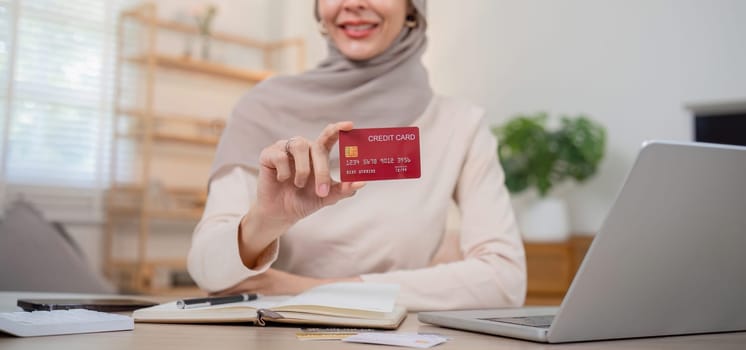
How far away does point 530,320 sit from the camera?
2.70ft

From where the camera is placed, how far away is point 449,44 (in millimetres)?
4387

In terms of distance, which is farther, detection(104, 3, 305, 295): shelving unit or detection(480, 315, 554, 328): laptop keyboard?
detection(104, 3, 305, 295): shelving unit

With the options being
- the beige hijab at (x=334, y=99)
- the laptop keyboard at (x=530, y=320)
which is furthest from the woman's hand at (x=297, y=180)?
the beige hijab at (x=334, y=99)

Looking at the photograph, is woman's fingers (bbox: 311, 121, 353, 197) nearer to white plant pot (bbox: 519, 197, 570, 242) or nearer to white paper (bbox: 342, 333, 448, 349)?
white paper (bbox: 342, 333, 448, 349)

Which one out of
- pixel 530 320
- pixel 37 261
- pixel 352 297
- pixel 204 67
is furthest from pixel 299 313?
pixel 204 67

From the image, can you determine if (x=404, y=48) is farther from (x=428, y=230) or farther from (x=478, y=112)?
(x=428, y=230)

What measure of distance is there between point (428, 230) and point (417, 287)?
0.79ft

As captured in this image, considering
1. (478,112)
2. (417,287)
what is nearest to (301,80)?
(478,112)

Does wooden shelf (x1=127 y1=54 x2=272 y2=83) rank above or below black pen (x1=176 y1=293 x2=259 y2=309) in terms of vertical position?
above

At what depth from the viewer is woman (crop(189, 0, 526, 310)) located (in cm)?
124

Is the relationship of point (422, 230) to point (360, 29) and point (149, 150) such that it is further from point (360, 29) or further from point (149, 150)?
point (149, 150)

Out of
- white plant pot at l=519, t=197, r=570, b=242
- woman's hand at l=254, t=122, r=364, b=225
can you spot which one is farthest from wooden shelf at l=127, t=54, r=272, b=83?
woman's hand at l=254, t=122, r=364, b=225

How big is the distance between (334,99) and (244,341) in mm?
797

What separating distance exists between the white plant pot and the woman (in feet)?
6.60
